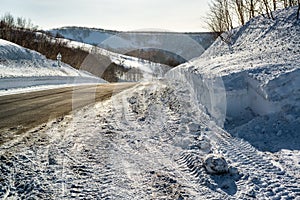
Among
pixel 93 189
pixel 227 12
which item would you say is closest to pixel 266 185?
pixel 93 189

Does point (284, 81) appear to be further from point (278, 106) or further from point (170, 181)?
point (170, 181)

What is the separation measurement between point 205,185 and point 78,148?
7.43 feet

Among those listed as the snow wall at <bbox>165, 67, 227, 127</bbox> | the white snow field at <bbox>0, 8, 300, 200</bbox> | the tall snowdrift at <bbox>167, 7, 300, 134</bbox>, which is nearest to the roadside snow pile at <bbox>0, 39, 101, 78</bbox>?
the snow wall at <bbox>165, 67, 227, 127</bbox>

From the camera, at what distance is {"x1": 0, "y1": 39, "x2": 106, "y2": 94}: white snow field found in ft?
57.4

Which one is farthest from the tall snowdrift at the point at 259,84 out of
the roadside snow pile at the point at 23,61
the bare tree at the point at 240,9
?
the roadside snow pile at the point at 23,61

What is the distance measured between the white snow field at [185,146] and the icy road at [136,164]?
0.04 feet

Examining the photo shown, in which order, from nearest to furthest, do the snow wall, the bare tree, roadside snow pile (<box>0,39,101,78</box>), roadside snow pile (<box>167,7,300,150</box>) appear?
roadside snow pile (<box>167,7,300,150</box>)
the snow wall
the bare tree
roadside snow pile (<box>0,39,101,78</box>)

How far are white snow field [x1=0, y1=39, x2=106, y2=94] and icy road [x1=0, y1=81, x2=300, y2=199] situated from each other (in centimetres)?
1120

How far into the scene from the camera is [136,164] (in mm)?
4574

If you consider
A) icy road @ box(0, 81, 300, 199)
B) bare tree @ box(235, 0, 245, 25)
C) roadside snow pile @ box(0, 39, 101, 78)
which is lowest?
icy road @ box(0, 81, 300, 199)

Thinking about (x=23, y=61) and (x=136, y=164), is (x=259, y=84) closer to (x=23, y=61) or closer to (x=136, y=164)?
(x=136, y=164)

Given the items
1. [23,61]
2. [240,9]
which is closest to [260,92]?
[240,9]

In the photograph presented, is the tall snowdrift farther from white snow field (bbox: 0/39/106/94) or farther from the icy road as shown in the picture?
white snow field (bbox: 0/39/106/94)

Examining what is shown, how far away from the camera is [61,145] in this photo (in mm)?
5230
